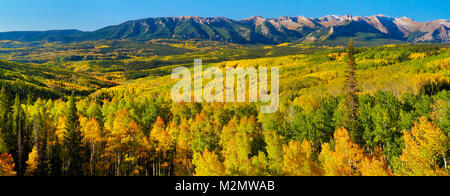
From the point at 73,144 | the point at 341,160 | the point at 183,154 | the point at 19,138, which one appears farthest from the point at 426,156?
the point at 19,138

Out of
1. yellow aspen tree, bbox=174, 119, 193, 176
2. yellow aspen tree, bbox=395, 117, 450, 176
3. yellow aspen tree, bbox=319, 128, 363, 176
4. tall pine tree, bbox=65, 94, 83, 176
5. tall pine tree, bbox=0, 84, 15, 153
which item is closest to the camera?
yellow aspen tree, bbox=395, 117, 450, 176

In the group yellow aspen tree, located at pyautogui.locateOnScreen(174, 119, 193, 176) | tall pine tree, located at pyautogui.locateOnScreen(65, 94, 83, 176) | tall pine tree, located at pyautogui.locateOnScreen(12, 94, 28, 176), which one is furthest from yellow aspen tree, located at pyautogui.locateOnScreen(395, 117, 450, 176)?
tall pine tree, located at pyautogui.locateOnScreen(12, 94, 28, 176)

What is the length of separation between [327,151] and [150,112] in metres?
59.2

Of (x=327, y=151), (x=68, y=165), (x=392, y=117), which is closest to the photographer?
(x=327, y=151)

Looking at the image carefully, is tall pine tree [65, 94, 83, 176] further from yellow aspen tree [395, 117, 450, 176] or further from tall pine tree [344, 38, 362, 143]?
tall pine tree [344, 38, 362, 143]

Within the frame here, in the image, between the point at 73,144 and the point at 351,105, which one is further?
the point at 351,105

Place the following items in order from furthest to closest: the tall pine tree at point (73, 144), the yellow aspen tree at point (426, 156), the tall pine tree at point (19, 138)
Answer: the tall pine tree at point (73, 144) < the tall pine tree at point (19, 138) < the yellow aspen tree at point (426, 156)

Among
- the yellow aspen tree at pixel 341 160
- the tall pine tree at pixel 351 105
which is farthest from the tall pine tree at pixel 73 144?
the tall pine tree at pixel 351 105

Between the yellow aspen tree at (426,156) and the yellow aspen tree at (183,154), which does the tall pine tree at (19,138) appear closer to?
the yellow aspen tree at (183,154)

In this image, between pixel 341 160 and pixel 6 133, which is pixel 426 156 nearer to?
pixel 341 160

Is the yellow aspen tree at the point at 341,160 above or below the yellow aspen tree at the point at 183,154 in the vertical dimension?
above
